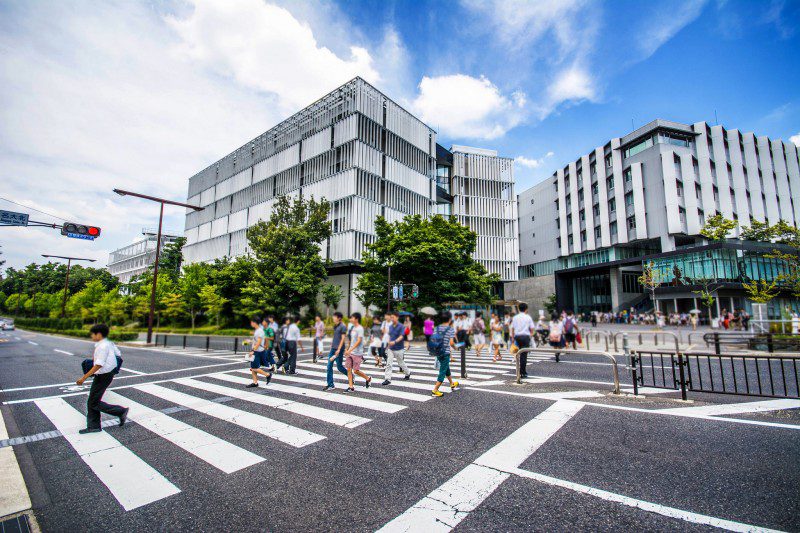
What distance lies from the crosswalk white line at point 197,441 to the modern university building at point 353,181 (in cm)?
2852

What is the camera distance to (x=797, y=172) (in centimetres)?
5325

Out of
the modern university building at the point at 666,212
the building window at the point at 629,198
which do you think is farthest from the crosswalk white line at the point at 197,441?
the building window at the point at 629,198

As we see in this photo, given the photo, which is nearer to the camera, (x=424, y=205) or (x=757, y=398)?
(x=757, y=398)

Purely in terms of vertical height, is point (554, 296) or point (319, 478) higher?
point (554, 296)

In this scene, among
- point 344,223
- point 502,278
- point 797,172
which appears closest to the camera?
point 344,223

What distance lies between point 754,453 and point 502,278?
46.4m

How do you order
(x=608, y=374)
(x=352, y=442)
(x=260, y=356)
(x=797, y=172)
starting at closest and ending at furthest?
1. (x=352, y=442)
2. (x=260, y=356)
3. (x=608, y=374)
4. (x=797, y=172)

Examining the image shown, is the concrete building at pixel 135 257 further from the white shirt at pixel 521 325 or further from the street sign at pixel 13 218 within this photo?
the white shirt at pixel 521 325

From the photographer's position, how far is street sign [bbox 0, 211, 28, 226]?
12.4 m

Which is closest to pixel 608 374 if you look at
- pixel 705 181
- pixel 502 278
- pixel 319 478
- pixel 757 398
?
pixel 757 398

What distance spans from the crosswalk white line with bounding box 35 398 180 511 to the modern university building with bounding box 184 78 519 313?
29.4 meters

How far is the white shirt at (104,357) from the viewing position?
5.54m

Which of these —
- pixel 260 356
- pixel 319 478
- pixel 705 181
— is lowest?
pixel 319 478

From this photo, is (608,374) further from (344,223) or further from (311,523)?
(344,223)
